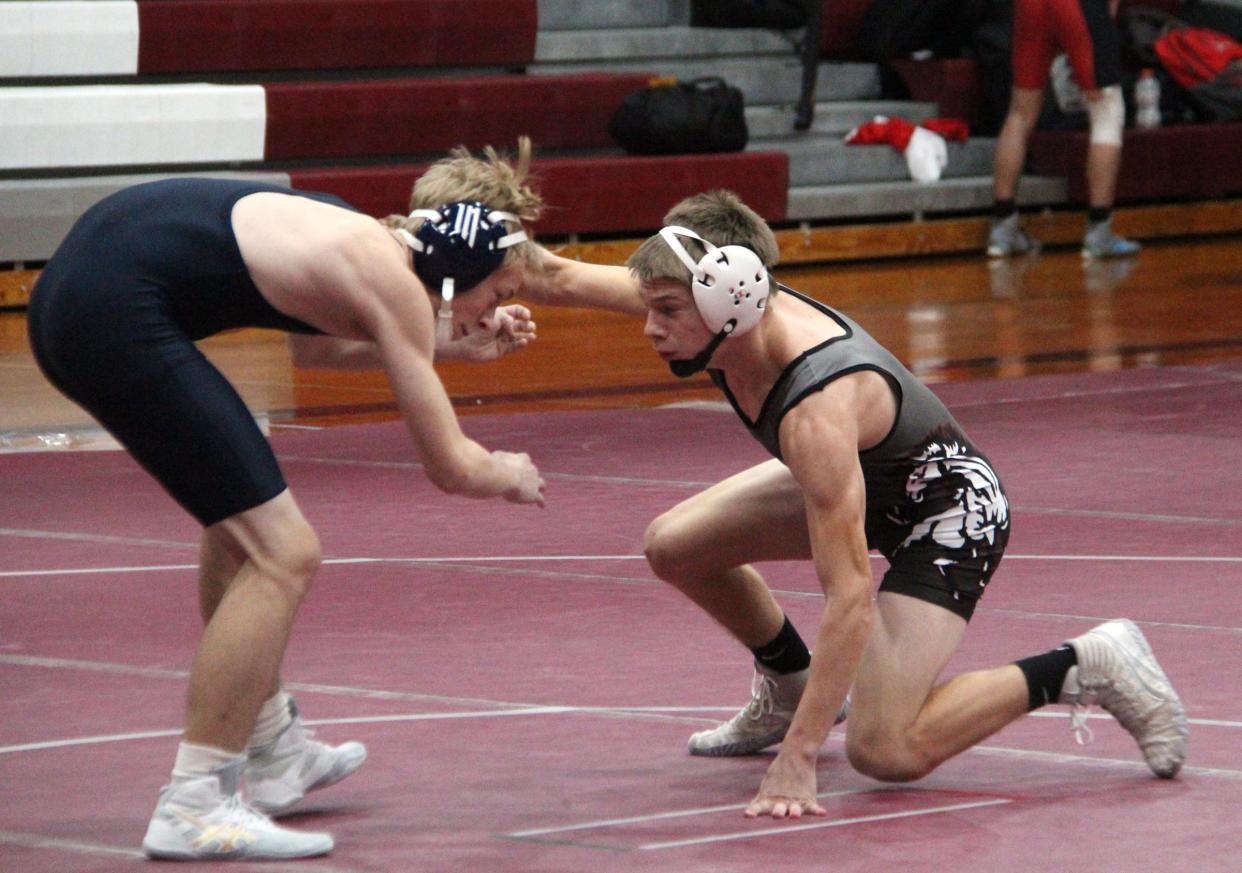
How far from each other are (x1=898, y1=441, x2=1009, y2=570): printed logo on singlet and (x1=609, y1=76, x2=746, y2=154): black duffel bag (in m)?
9.50

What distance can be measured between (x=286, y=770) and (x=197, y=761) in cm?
31

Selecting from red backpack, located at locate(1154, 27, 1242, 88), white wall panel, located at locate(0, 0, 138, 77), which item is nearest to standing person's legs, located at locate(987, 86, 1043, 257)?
red backpack, located at locate(1154, 27, 1242, 88)

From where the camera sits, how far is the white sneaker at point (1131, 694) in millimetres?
4223

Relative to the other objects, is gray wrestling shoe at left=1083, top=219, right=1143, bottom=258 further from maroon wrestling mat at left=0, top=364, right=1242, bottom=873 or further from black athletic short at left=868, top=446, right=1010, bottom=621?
black athletic short at left=868, top=446, right=1010, bottom=621

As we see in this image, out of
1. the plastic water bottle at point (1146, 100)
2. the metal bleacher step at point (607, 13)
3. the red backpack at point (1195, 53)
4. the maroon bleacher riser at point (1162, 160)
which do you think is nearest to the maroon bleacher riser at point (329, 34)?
the metal bleacher step at point (607, 13)

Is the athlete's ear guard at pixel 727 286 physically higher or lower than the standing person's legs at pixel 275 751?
higher

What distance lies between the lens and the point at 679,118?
45.2ft

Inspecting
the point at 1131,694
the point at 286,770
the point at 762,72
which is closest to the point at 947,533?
the point at 1131,694

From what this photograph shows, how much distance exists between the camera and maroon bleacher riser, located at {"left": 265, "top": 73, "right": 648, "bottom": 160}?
521 inches

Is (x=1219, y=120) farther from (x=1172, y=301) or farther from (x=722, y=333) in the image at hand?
(x=722, y=333)

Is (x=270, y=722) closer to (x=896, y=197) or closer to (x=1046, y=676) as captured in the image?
(x=1046, y=676)

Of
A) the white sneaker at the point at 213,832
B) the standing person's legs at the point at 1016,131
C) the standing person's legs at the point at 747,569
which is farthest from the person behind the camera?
the standing person's legs at the point at 1016,131

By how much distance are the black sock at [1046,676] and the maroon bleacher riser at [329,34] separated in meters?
9.67

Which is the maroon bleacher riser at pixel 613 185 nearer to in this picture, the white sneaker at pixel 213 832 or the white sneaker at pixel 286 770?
the white sneaker at pixel 286 770
